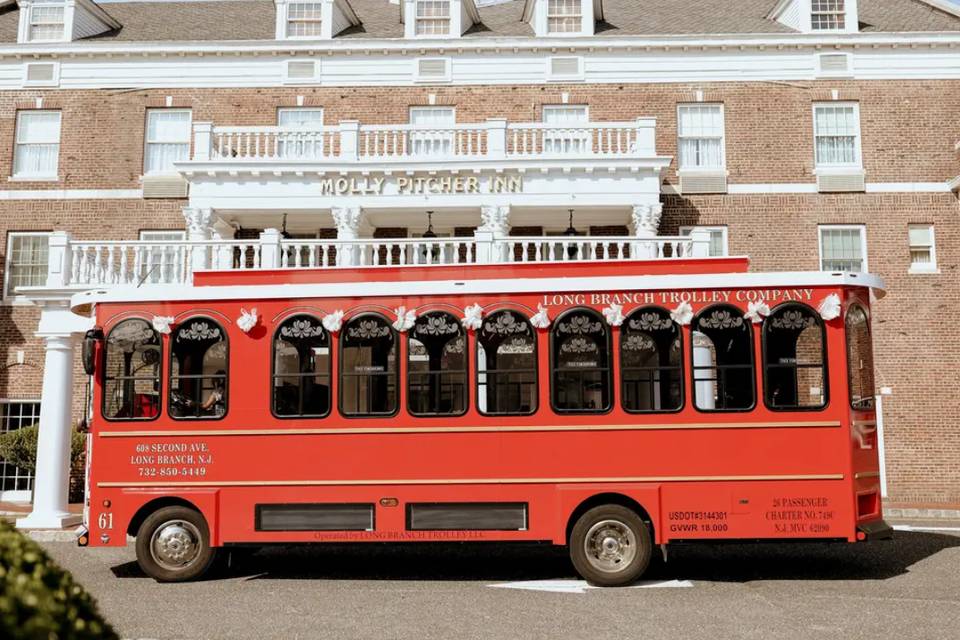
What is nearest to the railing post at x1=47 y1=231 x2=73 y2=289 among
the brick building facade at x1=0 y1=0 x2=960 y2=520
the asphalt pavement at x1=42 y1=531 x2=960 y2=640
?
the brick building facade at x1=0 y1=0 x2=960 y2=520

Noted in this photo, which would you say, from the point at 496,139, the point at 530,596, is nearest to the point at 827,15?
the point at 496,139

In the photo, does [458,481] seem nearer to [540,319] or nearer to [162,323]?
[540,319]

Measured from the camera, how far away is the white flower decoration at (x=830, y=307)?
8.41 metres

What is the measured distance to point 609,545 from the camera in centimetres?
837

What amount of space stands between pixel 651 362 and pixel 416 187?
33.6ft

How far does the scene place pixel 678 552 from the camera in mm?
10758

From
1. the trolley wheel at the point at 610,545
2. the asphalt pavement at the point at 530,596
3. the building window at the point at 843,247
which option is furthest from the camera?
the building window at the point at 843,247

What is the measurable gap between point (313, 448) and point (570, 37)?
14.5 meters

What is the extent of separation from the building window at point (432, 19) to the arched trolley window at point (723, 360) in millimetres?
14299

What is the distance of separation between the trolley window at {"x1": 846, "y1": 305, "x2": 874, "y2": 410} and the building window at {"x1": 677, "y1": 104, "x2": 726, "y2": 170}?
11.6 metres

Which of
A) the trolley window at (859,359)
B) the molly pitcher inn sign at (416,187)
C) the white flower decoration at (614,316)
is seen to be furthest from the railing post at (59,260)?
the trolley window at (859,359)

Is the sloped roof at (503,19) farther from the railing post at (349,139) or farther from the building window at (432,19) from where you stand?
the railing post at (349,139)

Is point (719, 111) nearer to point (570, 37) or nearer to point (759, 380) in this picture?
point (570, 37)

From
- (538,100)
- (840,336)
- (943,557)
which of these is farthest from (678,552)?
(538,100)
